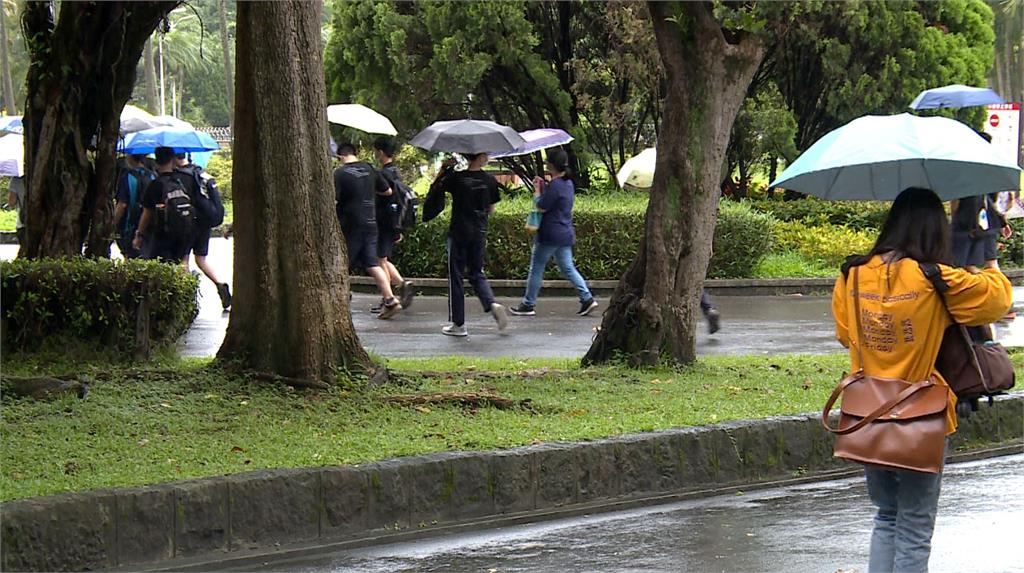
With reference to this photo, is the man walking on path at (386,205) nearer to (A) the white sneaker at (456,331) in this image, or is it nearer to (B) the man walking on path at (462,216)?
(B) the man walking on path at (462,216)

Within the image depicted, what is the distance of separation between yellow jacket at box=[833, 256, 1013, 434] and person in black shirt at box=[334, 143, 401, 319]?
909cm

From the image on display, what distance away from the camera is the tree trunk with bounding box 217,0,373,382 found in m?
8.84

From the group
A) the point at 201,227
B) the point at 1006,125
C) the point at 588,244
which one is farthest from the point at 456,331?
the point at 1006,125

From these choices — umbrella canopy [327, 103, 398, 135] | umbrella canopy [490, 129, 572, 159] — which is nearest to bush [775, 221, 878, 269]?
umbrella canopy [490, 129, 572, 159]

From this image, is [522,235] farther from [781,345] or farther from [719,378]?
[719,378]

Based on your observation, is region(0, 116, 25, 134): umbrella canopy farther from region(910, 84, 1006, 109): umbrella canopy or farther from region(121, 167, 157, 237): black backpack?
region(910, 84, 1006, 109): umbrella canopy

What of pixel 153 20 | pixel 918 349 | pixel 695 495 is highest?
pixel 153 20

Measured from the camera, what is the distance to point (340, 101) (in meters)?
24.2

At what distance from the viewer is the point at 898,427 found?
4.98 m

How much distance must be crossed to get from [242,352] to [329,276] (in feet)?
2.53

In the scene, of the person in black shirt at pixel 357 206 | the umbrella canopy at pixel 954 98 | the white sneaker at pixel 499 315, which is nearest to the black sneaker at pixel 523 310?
the white sneaker at pixel 499 315

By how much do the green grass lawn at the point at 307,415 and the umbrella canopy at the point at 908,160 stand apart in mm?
2391

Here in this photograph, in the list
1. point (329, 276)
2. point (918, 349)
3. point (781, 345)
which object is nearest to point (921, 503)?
point (918, 349)

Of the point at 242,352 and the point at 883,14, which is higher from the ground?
the point at 883,14
